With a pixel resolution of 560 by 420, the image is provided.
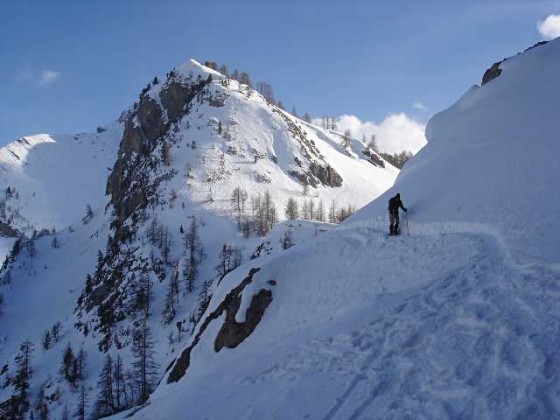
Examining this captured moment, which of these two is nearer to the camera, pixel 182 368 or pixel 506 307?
pixel 506 307

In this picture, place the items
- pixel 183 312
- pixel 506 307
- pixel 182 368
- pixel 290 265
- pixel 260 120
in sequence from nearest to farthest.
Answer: pixel 506 307, pixel 182 368, pixel 290 265, pixel 183 312, pixel 260 120

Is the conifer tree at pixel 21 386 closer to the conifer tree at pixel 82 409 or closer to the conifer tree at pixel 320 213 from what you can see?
the conifer tree at pixel 82 409

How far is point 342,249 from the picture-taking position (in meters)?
27.4

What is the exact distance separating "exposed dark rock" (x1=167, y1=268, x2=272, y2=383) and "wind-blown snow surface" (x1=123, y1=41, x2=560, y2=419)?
1.72 ft

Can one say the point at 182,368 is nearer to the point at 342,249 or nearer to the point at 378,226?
the point at 342,249

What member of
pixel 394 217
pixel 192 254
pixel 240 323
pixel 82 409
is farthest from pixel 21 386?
pixel 394 217

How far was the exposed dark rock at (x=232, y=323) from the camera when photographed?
24172 millimetres

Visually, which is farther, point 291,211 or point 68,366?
point 291,211

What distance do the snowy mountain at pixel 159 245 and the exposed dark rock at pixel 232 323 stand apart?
32.1 meters

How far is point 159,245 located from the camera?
396 feet

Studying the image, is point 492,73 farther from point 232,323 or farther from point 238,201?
point 238,201

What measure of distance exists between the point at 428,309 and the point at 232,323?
39.9ft

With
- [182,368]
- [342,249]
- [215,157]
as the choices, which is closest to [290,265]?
[342,249]

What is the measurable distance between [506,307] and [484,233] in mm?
7672
